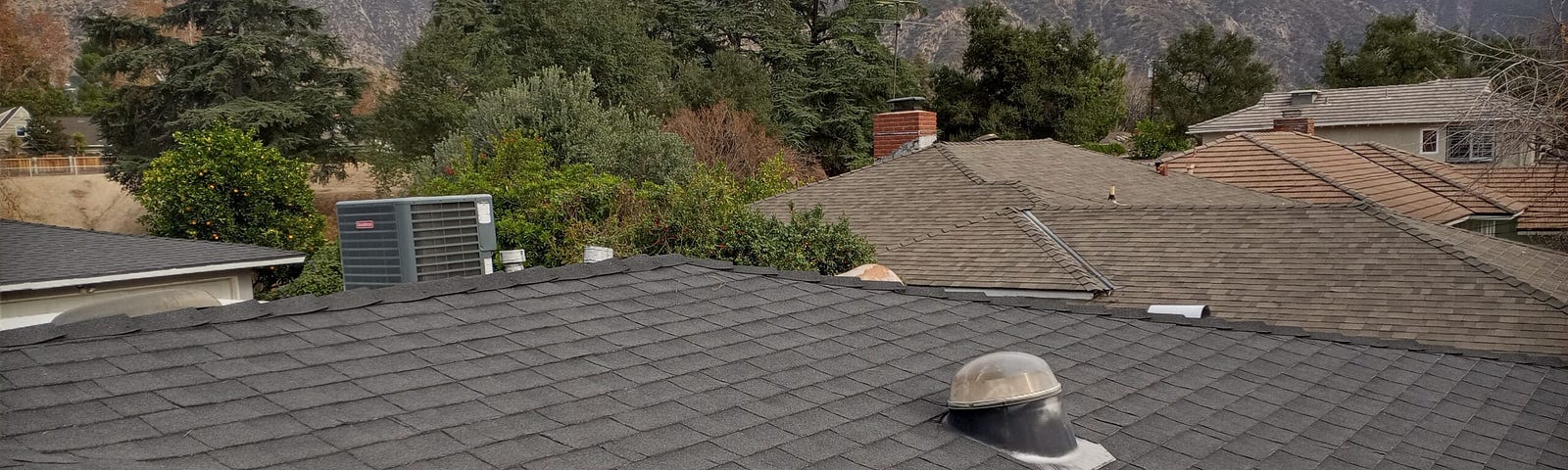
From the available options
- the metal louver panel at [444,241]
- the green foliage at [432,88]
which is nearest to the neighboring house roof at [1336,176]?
the metal louver panel at [444,241]

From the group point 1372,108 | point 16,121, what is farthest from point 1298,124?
point 16,121

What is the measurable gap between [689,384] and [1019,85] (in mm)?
41820

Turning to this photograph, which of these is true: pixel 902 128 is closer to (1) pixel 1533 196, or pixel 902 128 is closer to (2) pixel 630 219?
(2) pixel 630 219

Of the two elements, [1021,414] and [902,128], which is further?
[902,128]

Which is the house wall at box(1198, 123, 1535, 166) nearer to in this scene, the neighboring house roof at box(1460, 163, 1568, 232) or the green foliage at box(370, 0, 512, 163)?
the neighboring house roof at box(1460, 163, 1568, 232)

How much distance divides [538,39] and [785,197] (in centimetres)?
2259

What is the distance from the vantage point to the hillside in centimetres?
9069

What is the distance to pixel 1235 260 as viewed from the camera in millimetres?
13953

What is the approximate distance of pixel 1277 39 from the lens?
9694 cm

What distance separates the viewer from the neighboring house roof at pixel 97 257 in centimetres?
1385

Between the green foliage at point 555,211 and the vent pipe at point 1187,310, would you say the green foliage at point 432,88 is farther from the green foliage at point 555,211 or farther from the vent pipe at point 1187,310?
the vent pipe at point 1187,310

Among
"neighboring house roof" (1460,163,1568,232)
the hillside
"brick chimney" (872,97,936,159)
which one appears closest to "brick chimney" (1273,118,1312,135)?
"neighboring house roof" (1460,163,1568,232)

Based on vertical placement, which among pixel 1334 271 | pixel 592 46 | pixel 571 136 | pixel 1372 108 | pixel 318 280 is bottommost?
pixel 318 280

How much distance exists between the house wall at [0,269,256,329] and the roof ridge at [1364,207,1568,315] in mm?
16238
